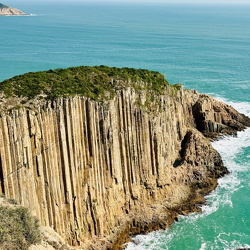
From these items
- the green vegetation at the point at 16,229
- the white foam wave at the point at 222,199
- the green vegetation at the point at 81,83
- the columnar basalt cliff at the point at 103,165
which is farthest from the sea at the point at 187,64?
the green vegetation at the point at 81,83

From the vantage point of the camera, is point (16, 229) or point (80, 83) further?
point (80, 83)

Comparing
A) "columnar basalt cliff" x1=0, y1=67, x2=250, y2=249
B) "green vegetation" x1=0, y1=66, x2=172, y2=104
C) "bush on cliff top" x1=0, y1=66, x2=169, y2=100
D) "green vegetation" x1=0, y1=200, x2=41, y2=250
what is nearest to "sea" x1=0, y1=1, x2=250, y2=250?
"columnar basalt cliff" x1=0, y1=67, x2=250, y2=249

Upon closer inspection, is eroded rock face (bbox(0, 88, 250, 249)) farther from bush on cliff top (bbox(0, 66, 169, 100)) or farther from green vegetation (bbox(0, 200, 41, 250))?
green vegetation (bbox(0, 200, 41, 250))

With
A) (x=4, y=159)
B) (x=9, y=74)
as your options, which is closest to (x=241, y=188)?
(x=4, y=159)

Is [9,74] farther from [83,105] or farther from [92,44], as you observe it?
[83,105]

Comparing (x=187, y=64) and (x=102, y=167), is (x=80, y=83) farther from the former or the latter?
(x=187, y=64)

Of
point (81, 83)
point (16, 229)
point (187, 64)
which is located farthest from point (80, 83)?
point (187, 64)

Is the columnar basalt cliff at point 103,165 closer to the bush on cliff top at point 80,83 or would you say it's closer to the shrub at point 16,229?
the bush on cliff top at point 80,83
